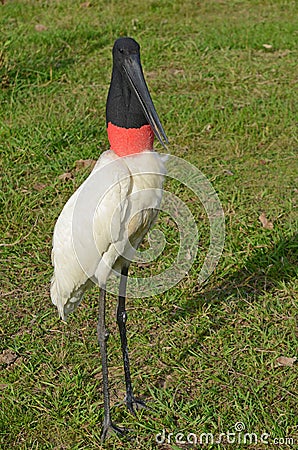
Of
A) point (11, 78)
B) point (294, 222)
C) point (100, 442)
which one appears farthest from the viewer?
point (11, 78)

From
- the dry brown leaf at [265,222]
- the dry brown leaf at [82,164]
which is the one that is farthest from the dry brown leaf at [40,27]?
the dry brown leaf at [265,222]

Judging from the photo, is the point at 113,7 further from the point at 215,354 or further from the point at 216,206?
the point at 215,354

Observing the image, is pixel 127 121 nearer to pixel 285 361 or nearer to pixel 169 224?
pixel 285 361

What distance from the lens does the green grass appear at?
340cm

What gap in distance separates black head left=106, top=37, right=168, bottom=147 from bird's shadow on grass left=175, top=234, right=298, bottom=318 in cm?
136

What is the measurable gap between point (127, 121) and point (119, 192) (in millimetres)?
338

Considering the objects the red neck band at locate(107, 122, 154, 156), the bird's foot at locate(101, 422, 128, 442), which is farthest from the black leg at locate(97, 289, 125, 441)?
the red neck band at locate(107, 122, 154, 156)

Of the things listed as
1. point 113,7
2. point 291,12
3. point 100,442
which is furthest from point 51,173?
point 291,12

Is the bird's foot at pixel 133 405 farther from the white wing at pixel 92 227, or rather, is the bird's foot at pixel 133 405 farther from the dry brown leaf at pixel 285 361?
the dry brown leaf at pixel 285 361

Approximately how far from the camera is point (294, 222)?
4.63m

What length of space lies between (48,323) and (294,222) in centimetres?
179

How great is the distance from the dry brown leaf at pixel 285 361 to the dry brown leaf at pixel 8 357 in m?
1.42

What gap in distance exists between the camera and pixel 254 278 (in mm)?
4199

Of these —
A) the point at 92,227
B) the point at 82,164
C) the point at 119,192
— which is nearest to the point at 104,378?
the point at 92,227
